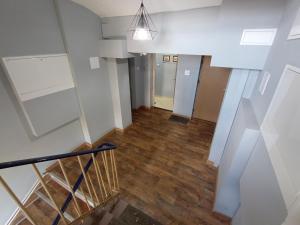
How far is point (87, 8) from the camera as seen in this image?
2.35m

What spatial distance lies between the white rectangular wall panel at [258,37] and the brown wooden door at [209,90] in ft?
6.95

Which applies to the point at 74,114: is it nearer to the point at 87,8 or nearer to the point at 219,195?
the point at 87,8

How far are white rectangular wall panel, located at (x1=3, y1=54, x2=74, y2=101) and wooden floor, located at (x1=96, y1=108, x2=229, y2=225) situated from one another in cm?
175

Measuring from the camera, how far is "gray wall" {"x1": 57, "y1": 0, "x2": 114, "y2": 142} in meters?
2.18

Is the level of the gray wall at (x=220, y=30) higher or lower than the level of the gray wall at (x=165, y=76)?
higher

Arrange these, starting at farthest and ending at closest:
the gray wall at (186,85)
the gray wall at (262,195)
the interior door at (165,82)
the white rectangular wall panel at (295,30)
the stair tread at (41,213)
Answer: the interior door at (165,82) < the gray wall at (186,85) < the stair tread at (41,213) < the white rectangular wall panel at (295,30) < the gray wall at (262,195)

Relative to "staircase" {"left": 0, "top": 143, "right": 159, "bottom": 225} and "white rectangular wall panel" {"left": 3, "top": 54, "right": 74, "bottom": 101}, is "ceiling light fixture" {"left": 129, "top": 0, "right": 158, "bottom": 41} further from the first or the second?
"staircase" {"left": 0, "top": 143, "right": 159, "bottom": 225}

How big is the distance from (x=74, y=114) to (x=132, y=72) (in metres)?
2.36

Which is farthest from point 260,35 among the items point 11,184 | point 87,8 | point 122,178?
point 11,184

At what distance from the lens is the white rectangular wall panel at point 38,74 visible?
1.72 meters

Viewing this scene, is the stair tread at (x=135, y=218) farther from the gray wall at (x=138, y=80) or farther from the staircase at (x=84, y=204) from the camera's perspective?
the gray wall at (x=138, y=80)

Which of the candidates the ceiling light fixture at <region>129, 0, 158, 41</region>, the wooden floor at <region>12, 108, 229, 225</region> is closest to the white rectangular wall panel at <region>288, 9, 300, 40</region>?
the ceiling light fixture at <region>129, 0, 158, 41</region>

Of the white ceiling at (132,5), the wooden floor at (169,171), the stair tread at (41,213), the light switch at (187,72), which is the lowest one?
the stair tread at (41,213)

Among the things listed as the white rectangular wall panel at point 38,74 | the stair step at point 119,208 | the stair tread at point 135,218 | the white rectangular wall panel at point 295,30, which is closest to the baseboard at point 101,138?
the white rectangular wall panel at point 38,74
